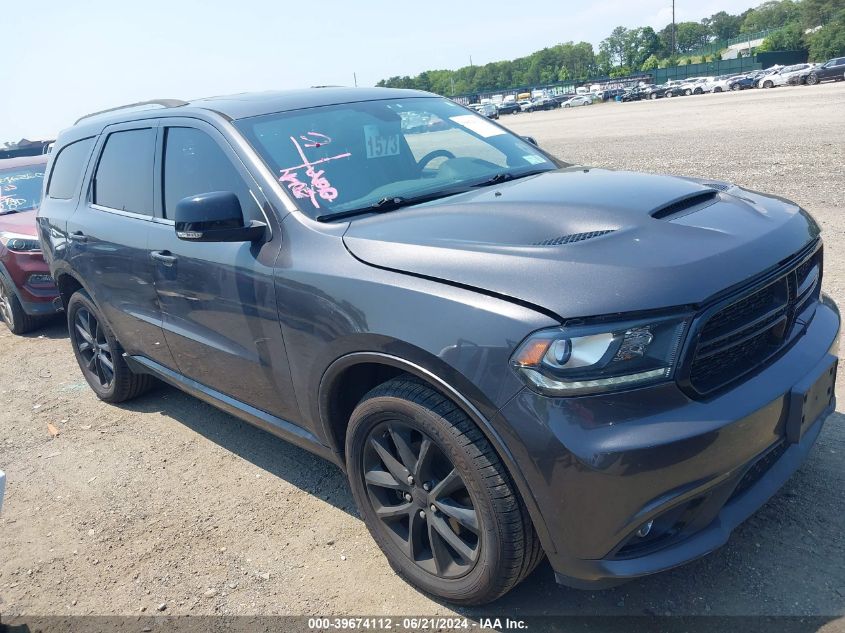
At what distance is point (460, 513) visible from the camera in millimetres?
2473

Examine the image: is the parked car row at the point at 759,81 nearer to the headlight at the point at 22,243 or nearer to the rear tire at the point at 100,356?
the headlight at the point at 22,243

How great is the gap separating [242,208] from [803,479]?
274 centimetres

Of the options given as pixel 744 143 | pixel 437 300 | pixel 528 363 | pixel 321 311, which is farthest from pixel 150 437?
pixel 744 143

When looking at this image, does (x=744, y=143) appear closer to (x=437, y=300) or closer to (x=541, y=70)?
(x=437, y=300)

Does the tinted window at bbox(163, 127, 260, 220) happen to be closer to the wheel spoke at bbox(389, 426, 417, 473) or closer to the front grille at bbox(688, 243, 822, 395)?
the wheel spoke at bbox(389, 426, 417, 473)

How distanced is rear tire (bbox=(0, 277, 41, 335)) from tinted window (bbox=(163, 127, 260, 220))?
4269 mm

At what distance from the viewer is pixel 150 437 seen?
15.0 feet

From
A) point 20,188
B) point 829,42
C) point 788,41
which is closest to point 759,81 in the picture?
point 829,42

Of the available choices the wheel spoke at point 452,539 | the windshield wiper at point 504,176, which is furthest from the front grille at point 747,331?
the windshield wiper at point 504,176

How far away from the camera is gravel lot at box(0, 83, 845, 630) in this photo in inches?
104

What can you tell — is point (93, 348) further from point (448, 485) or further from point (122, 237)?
point (448, 485)

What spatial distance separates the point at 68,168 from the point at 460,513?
13.3 feet

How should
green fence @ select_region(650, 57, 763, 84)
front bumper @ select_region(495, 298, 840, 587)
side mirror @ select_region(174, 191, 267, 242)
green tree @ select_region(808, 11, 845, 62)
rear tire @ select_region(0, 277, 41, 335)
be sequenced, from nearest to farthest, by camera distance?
front bumper @ select_region(495, 298, 840, 587) → side mirror @ select_region(174, 191, 267, 242) → rear tire @ select_region(0, 277, 41, 335) → green tree @ select_region(808, 11, 845, 62) → green fence @ select_region(650, 57, 763, 84)

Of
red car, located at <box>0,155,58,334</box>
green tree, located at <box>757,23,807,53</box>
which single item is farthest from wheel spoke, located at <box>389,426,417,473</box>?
green tree, located at <box>757,23,807,53</box>
